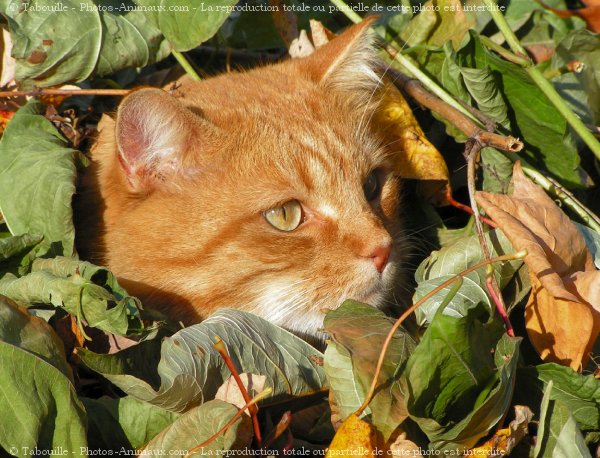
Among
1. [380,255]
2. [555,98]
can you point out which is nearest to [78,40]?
[380,255]

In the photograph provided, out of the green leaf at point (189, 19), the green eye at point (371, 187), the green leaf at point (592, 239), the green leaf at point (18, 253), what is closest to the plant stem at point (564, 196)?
the green leaf at point (592, 239)

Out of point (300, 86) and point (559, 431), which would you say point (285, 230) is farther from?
point (559, 431)

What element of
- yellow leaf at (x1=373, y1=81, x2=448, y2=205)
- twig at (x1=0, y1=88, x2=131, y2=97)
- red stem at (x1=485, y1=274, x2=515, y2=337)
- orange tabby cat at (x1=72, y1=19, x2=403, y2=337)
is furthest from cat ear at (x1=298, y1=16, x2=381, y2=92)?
red stem at (x1=485, y1=274, x2=515, y2=337)

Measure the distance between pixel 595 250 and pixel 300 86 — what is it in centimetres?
130

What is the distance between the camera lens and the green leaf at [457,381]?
2.07 meters

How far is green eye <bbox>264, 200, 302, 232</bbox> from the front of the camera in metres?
2.77

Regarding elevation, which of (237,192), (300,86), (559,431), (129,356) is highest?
(300,86)

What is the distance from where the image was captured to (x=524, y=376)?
2361mm

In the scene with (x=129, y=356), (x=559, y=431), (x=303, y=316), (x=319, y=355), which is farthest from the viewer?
(x=303, y=316)

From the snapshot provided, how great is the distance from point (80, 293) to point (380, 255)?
1.05m

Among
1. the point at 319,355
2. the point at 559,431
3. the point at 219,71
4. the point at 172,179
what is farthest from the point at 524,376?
the point at 219,71

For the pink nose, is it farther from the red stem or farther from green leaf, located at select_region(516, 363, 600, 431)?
green leaf, located at select_region(516, 363, 600, 431)

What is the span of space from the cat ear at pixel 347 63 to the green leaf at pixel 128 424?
1.56 metres

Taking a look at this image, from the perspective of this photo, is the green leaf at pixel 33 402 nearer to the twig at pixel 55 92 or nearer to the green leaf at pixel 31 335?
the green leaf at pixel 31 335
